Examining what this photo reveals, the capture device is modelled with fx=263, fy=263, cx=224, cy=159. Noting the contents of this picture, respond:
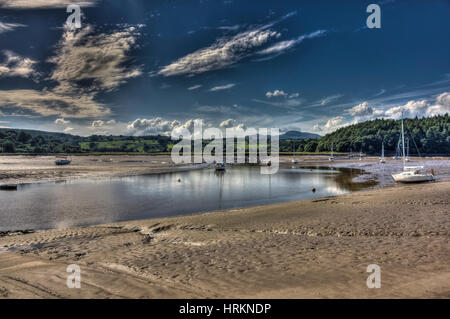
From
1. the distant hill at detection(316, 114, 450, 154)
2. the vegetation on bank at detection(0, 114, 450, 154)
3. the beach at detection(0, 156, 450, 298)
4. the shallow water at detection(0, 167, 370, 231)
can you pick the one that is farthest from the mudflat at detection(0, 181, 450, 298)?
the vegetation on bank at detection(0, 114, 450, 154)

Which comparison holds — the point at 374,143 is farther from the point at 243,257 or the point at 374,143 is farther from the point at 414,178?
the point at 243,257

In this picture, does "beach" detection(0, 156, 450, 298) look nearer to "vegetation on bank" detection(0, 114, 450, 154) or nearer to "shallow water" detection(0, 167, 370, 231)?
"shallow water" detection(0, 167, 370, 231)

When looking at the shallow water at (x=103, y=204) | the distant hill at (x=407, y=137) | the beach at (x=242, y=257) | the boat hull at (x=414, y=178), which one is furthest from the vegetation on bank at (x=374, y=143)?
the beach at (x=242, y=257)

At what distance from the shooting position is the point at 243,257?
9.71 m

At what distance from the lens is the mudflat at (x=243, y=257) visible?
6.92 m

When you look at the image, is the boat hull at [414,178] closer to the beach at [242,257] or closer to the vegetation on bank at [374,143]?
the beach at [242,257]

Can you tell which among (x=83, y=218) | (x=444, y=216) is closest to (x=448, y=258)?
(x=444, y=216)

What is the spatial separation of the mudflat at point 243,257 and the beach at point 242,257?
30mm

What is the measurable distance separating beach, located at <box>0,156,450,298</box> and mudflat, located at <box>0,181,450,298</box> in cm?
3

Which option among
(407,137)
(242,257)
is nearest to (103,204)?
(242,257)

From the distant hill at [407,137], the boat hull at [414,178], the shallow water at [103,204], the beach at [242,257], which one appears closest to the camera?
the beach at [242,257]

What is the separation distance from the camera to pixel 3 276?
825 cm
